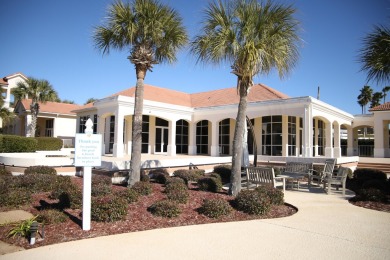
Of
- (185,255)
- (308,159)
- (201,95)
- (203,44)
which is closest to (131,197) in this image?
(185,255)

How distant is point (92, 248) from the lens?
506 cm

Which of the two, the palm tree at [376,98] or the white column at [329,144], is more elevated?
the palm tree at [376,98]

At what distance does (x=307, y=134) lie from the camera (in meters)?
18.7

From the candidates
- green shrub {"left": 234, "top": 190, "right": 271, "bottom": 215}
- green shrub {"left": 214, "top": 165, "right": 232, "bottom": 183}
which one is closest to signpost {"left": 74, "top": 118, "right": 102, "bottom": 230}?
green shrub {"left": 234, "top": 190, "right": 271, "bottom": 215}

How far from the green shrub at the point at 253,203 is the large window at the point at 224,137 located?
1799 centimetres

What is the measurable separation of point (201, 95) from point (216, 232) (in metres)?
25.8

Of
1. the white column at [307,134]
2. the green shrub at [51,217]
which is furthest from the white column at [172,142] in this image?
the green shrub at [51,217]

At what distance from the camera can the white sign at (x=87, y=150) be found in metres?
6.15

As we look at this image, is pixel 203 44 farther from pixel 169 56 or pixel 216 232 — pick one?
pixel 216 232

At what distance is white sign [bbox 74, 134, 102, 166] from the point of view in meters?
6.15

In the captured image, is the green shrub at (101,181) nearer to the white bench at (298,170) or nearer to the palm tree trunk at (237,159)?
the palm tree trunk at (237,159)

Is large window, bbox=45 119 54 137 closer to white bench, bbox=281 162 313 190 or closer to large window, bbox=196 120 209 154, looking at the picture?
large window, bbox=196 120 209 154

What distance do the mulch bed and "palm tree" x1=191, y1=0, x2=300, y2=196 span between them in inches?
67.8

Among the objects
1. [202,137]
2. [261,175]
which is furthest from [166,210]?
[202,137]
